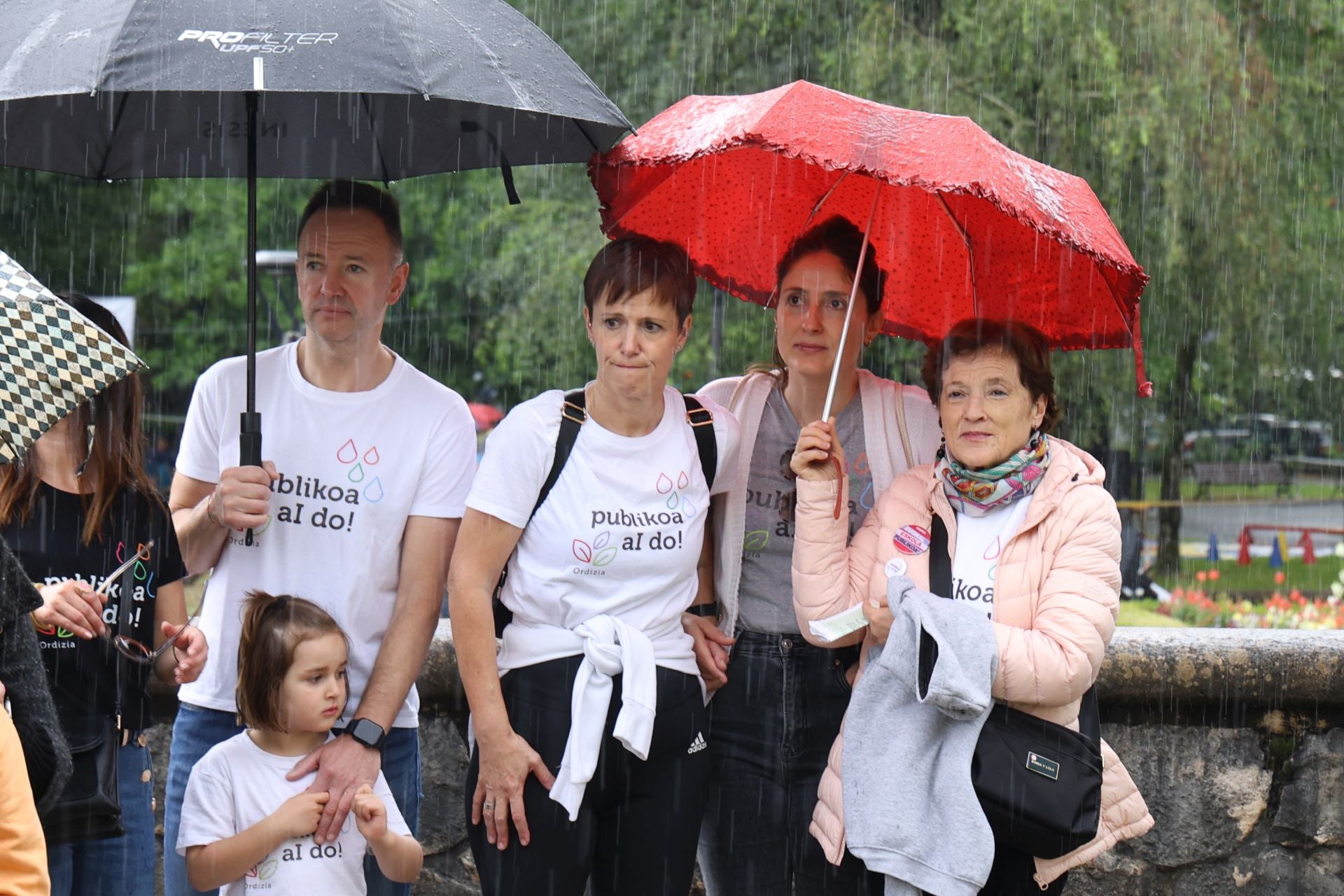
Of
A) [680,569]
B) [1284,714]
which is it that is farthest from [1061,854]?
[1284,714]

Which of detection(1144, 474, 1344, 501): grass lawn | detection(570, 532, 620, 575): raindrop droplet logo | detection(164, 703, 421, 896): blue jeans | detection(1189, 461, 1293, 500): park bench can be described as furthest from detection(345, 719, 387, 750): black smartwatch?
detection(1189, 461, 1293, 500): park bench

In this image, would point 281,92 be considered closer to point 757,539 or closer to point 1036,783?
point 757,539

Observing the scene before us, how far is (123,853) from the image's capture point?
3.46 metres

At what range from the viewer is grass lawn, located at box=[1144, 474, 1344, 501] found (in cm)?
3259

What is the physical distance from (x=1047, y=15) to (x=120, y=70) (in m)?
10.0

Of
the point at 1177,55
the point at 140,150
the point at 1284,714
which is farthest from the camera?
the point at 1177,55

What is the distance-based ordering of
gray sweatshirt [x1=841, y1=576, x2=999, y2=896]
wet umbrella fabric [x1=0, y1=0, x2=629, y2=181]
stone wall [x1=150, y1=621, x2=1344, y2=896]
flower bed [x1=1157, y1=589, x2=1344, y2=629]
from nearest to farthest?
wet umbrella fabric [x1=0, y1=0, x2=629, y2=181] → gray sweatshirt [x1=841, y1=576, x2=999, y2=896] → stone wall [x1=150, y1=621, x2=1344, y2=896] → flower bed [x1=1157, y1=589, x2=1344, y2=629]

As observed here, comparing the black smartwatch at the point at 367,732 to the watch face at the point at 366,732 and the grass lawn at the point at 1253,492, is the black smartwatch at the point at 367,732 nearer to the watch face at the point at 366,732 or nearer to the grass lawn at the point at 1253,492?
the watch face at the point at 366,732

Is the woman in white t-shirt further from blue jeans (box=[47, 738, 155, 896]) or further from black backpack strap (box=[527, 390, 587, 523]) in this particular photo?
blue jeans (box=[47, 738, 155, 896])

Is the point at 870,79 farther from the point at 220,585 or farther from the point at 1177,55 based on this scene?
the point at 220,585

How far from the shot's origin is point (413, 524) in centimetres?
361

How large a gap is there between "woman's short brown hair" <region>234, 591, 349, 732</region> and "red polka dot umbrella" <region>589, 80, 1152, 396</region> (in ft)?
4.37

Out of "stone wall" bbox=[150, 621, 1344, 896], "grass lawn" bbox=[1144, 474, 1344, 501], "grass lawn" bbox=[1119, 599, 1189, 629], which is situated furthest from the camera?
"grass lawn" bbox=[1144, 474, 1344, 501]

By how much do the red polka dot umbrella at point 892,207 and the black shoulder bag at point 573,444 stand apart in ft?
2.03
